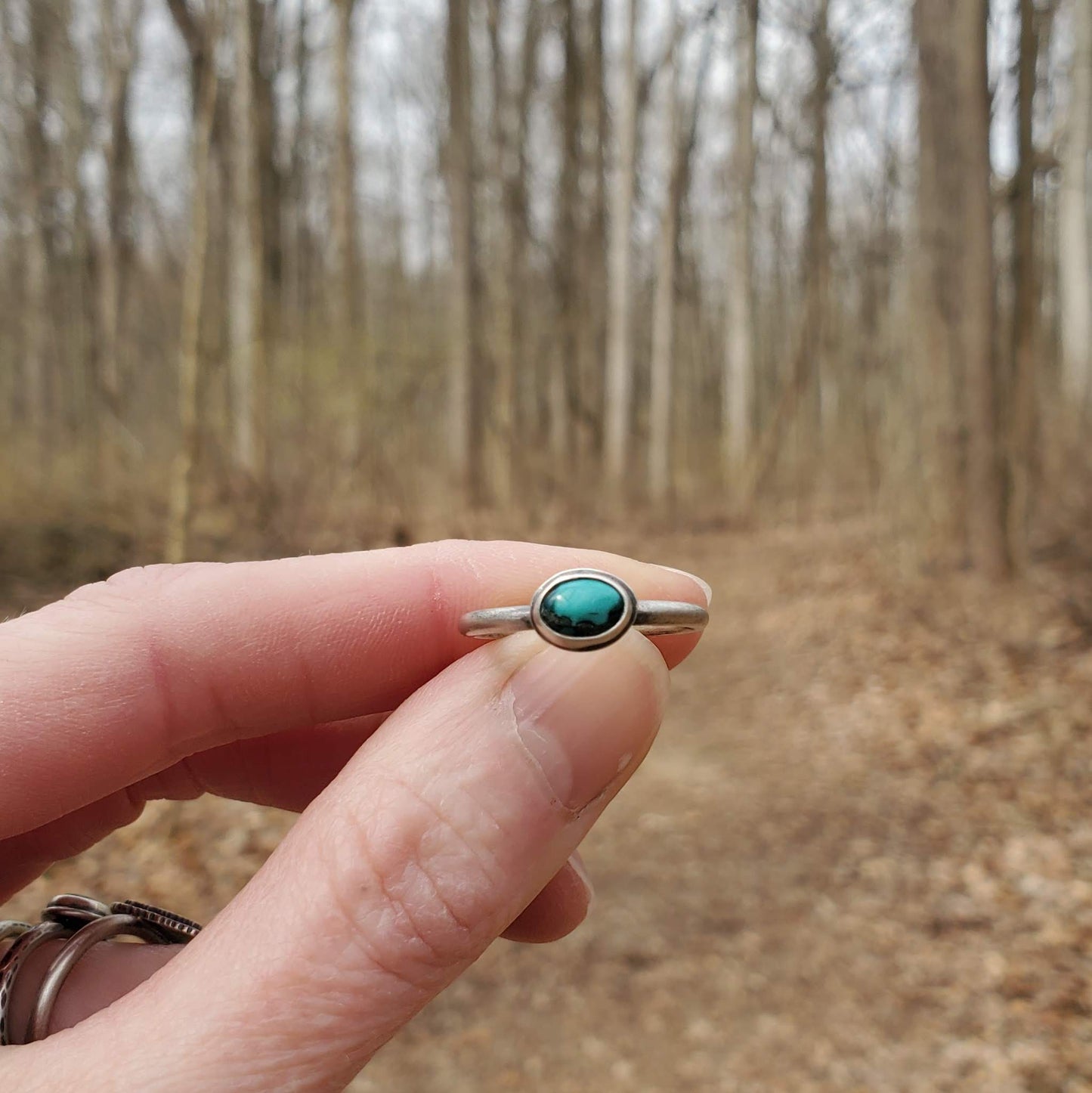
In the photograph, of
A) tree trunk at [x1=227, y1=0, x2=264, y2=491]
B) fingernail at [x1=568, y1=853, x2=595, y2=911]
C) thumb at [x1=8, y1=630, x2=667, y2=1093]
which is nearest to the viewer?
thumb at [x1=8, y1=630, x2=667, y2=1093]

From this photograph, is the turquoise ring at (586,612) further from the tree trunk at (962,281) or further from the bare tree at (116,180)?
the bare tree at (116,180)

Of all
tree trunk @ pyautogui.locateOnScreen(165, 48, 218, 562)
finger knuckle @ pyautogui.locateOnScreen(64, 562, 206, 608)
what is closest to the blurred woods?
tree trunk @ pyautogui.locateOnScreen(165, 48, 218, 562)

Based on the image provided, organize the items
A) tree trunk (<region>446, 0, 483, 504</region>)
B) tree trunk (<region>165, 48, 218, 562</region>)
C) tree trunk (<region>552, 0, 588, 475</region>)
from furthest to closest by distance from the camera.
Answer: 1. tree trunk (<region>552, 0, 588, 475</region>)
2. tree trunk (<region>446, 0, 483, 504</region>)
3. tree trunk (<region>165, 48, 218, 562</region>)

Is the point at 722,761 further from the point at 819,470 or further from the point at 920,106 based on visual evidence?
the point at 819,470

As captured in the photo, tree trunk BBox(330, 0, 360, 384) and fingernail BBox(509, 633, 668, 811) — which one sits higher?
tree trunk BBox(330, 0, 360, 384)

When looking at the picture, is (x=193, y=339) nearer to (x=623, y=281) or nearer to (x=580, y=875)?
(x=580, y=875)

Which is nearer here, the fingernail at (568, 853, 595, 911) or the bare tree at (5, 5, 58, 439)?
the fingernail at (568, 853, 595, 911)

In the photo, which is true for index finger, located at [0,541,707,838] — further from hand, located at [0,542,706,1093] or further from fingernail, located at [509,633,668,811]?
fingernail, located at [509,633,668,811]
